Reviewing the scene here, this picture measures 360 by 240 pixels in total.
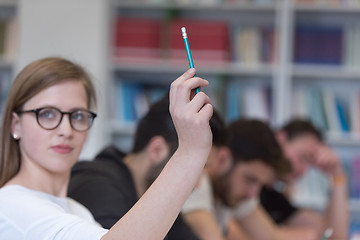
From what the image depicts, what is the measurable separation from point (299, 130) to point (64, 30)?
1.58 metres

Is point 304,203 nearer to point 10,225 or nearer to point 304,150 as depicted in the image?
point 304,150

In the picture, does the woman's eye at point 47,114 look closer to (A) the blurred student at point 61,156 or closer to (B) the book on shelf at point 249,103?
(A) the blurred student at point 61,156

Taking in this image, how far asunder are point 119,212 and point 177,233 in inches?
20.5

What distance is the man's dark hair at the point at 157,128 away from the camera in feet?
5.81

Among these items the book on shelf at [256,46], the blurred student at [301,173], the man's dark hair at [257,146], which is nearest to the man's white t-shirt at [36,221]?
the man's dark hair at [257,146]

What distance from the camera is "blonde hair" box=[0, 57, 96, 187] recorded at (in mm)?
1265

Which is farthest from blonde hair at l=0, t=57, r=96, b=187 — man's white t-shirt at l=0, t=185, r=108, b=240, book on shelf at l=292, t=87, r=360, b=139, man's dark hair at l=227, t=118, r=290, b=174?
book on shelf at l=292, t=87, r=360, b=139

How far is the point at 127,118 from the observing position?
12.4 ft

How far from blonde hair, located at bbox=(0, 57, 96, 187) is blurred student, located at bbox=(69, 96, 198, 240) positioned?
27 cm

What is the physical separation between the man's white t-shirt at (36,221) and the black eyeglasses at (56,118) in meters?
0.15

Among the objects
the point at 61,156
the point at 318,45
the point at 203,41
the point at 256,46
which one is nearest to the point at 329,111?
the point at 318,45

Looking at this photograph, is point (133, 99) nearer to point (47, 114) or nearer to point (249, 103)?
point (249, 103)

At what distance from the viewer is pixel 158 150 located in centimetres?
180

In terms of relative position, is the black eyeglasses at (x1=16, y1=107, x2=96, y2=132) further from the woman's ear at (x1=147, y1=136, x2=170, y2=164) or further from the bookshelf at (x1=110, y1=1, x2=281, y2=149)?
the bookshelf at (x1=110, y1=1, x2=281, y2=149)
